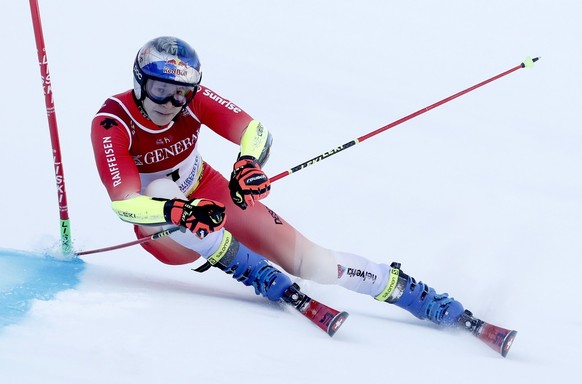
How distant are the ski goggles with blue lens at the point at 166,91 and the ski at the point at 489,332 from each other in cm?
169

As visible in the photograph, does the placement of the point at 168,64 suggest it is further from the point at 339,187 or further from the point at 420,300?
the point at 339,187

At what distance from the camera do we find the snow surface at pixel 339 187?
10.5 ft

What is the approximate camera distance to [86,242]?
17.0 feet

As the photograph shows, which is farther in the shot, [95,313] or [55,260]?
[55,260]

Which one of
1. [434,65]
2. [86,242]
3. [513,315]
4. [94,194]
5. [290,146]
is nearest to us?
[513,315]

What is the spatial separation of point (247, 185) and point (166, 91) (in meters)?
0.57

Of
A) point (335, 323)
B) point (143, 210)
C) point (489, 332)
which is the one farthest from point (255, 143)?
point (489, 332)

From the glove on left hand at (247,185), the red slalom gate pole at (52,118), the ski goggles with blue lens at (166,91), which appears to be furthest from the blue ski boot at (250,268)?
the red slalom gate pole at (52,118)

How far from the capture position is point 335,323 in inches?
143

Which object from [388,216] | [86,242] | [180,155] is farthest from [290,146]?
[180,155]

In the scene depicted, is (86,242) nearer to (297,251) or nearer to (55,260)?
(55,260)

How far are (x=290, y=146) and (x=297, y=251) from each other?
3.42 meters

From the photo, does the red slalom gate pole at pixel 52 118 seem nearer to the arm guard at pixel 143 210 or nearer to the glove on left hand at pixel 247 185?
the arm guard at pixel 143 210

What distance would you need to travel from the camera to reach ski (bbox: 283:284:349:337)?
143 inches
